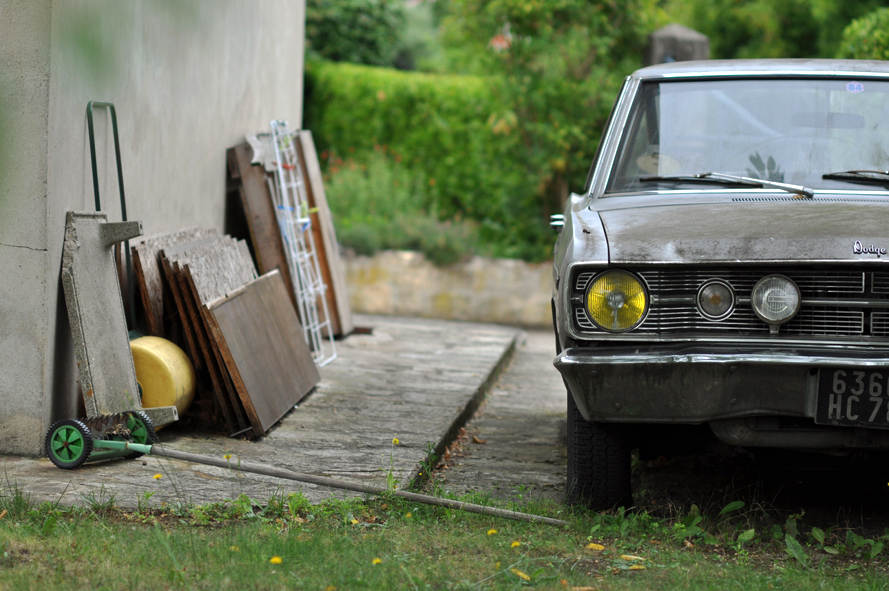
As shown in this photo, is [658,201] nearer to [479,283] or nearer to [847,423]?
[847,423]

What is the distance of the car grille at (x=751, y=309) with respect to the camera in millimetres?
2881

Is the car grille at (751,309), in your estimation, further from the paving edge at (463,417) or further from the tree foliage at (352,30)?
the tree foliage at (352,30)

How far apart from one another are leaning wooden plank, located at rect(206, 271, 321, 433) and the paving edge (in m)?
0.90

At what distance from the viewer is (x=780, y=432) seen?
9.86ft

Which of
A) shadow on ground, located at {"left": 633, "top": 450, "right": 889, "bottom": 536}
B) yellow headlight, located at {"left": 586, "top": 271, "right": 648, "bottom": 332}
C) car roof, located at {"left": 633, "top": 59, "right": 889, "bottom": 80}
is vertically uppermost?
car roof, located at {"left": 633, "top": 59, "right": 889, "bottom": 80}

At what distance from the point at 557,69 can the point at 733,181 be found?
7.03 m

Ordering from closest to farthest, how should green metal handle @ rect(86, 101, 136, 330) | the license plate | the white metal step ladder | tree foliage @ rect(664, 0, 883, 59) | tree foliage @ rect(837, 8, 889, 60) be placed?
1. the license plate
2. green metal handle @ rect(86, 101, 136, 330)
3. the white metal step ladder
4. tree foliage @ rect(837, 8, 889, 60)
5. tree foliage @ rect(664, 0, 883, 59)

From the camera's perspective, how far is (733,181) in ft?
12.0

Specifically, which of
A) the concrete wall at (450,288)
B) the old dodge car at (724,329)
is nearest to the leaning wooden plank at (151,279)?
the old dodge car at (724,329)

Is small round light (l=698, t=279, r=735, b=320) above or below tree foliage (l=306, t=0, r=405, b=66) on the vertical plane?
below

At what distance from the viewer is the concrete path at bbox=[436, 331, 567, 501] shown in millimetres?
3982

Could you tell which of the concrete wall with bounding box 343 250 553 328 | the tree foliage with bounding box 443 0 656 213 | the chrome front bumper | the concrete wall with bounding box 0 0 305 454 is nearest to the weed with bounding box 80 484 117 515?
the concrete wall with bounding box 0 0 305 454

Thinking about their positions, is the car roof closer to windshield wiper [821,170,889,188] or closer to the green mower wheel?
windshield wiper [821,170,889,188]

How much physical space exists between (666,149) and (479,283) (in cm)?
629
